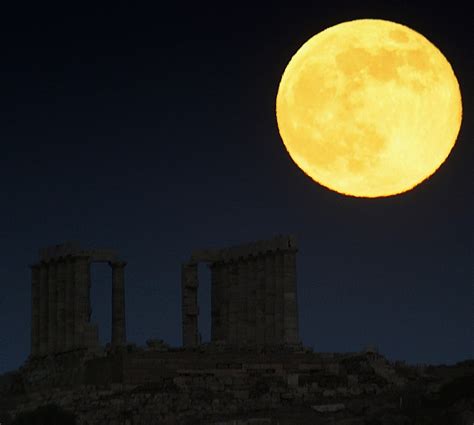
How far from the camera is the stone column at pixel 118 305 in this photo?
333 ft

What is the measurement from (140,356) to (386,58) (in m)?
21.3

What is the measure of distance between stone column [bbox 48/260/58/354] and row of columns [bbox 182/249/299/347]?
24.6ft

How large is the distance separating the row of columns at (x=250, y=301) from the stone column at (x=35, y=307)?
9.40 metres

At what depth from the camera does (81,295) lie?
101 m

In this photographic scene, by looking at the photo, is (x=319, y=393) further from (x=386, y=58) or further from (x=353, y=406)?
(x=386, y=58)

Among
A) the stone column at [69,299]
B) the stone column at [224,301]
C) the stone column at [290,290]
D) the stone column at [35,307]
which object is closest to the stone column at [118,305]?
the stone column at [69,299]

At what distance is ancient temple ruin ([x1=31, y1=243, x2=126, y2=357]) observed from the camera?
101m

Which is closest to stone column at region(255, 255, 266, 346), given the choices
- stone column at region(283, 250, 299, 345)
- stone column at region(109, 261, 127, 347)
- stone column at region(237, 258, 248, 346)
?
stone column at region(237, 258, 248, 346)

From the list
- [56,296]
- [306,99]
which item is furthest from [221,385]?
[56,296]

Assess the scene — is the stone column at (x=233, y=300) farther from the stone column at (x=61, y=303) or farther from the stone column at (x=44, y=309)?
the stone column at (x=44, y=309)

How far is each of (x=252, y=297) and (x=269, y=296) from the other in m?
1.53

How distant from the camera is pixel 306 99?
74312 mm

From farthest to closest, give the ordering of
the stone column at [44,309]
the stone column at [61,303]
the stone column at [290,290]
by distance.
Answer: the stone column at [44,309] → the stone column at [61,303] → the stone column at [290,290]

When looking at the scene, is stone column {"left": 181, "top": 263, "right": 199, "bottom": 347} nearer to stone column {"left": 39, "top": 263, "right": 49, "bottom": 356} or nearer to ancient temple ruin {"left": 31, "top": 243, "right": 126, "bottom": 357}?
ancient temple ruin {"left": 31, "top": 243, "right": 126, "bottom": 357}
